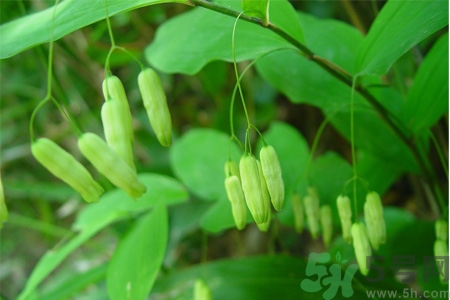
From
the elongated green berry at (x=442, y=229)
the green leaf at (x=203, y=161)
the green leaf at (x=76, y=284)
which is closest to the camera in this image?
the elongated green berry at (x=442, y=229)

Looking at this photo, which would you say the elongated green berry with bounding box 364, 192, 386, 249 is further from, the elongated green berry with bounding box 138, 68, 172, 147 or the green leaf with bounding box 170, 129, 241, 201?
the green leaf with bounding box 170, 129, 241, 201

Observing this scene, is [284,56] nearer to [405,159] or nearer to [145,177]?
[405,159]

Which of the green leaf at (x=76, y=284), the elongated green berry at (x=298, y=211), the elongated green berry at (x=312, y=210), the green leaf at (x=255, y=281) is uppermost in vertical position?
the elongated green berry at (x=312, y=210)

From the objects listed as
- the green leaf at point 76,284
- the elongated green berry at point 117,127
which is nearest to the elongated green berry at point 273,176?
the elongated green berry at point 117,127

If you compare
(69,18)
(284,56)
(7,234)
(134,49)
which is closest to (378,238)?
(284,56)

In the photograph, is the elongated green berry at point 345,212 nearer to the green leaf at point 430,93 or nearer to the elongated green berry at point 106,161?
the green leaf at point 430,93
